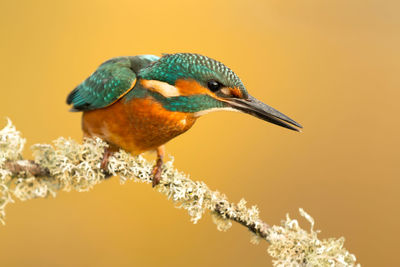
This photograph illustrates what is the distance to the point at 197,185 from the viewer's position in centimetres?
134

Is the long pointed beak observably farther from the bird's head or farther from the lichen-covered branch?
the lichen-covered branch

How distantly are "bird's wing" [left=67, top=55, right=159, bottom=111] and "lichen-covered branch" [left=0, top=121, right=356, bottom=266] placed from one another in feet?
1.11

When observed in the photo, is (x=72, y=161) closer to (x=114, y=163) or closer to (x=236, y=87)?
(x=114, y=163)

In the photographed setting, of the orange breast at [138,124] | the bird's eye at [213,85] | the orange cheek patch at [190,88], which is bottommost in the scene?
the orange breast at [138,124]

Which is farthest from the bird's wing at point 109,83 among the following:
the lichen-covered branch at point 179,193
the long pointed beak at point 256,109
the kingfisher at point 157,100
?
the long pointed beak at point 256,109

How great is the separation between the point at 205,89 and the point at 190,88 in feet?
0.17

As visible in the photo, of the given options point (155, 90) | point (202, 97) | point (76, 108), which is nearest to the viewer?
point (202, 97)

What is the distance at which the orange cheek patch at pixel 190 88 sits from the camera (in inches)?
56.9

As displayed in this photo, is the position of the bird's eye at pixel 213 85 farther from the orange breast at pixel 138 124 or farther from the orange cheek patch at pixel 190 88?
the orange breast at pixel 138 124

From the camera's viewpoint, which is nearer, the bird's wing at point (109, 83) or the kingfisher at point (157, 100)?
the kingfisher at point (157, 100)

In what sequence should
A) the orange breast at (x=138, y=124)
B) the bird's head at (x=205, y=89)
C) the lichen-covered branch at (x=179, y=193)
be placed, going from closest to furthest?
the lichen-covered branch at (x=179, y=193), the bird's head at (x=205, y=89), the orange breast at (x=138, y=124)

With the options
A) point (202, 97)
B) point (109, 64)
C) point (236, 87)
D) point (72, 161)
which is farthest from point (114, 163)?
point (109, 64)

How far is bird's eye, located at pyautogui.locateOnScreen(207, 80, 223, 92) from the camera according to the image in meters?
1.42

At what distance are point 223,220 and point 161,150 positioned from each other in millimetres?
581
